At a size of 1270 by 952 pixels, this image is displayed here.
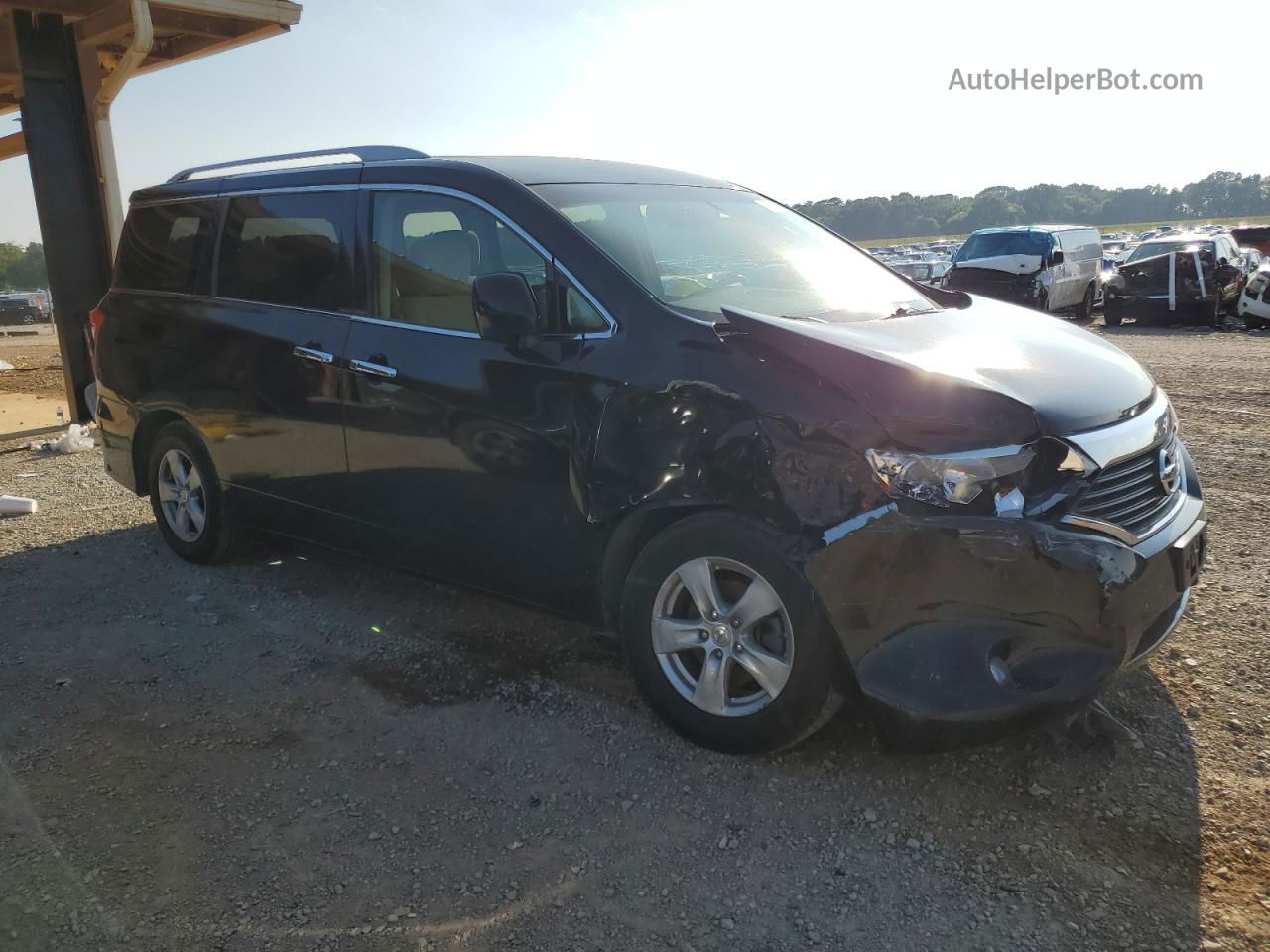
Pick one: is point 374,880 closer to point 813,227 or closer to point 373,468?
point 373,468

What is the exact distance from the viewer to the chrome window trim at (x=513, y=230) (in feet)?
11.0

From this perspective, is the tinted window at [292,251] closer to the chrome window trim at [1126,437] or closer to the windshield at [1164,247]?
the chrome window trim at [1126,437]

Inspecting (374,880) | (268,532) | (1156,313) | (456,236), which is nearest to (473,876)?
(374,880)

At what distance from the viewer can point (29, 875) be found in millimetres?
2750

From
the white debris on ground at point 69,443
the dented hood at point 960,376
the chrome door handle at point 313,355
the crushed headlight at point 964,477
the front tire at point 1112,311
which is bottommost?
the front tire at point 1112,311

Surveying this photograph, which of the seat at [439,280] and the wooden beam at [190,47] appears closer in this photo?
the seat at [439,280]

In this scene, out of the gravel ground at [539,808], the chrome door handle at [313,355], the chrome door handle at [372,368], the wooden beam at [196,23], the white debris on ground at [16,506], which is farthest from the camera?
the wooden beam at [196,23]

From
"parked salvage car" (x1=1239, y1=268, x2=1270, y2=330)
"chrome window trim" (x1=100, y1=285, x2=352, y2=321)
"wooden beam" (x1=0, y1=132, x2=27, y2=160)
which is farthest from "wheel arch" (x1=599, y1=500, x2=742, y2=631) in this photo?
"parked salvage car" (x1=1239, y1=268, x2=1270, y2=330)

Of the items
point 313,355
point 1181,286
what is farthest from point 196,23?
point 1181,286

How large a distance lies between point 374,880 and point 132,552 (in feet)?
12.0

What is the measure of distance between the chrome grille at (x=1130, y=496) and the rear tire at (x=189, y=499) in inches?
156

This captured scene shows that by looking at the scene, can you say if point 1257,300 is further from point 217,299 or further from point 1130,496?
point 217,299

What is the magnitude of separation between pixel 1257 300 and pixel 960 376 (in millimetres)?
16595

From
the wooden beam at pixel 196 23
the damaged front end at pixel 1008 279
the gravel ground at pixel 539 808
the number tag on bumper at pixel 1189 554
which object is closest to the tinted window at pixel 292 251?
the gravel ground at pixel 539 808
